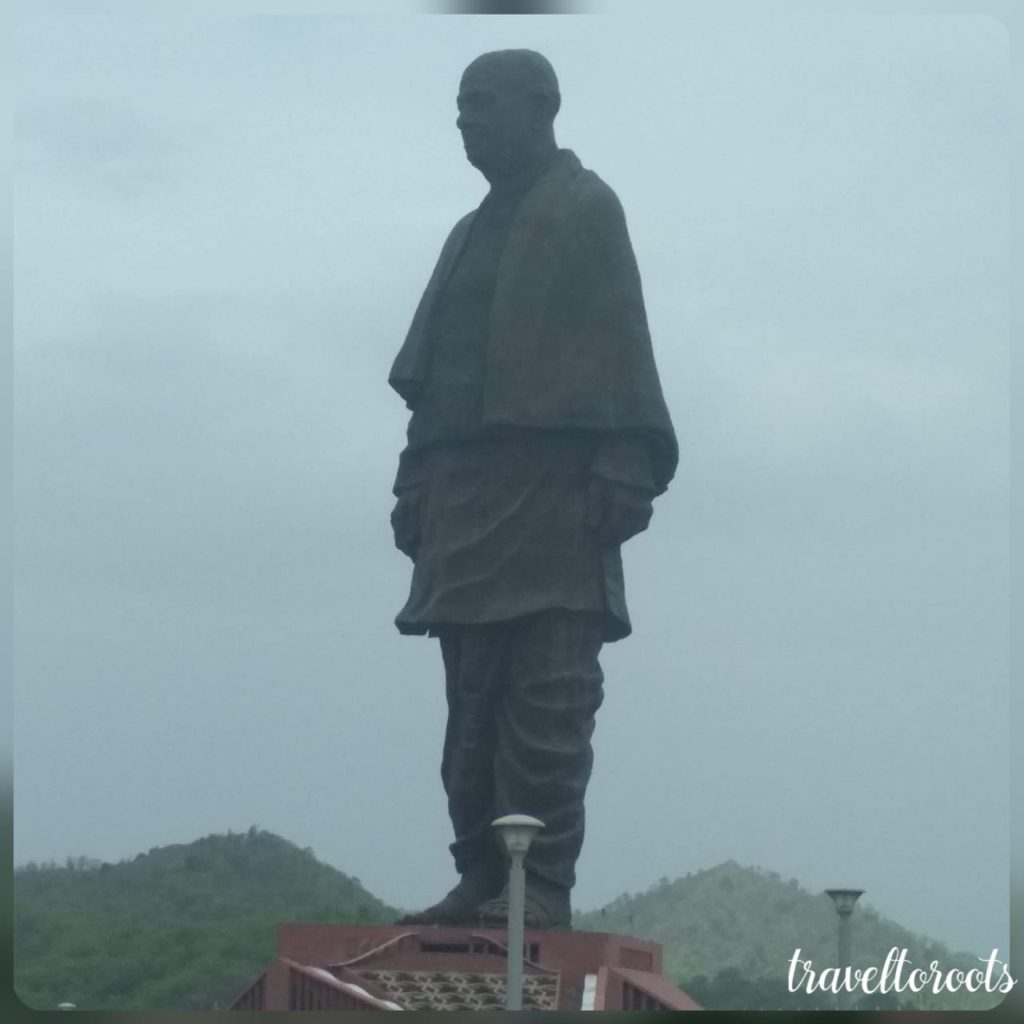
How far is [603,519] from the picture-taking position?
1421cm

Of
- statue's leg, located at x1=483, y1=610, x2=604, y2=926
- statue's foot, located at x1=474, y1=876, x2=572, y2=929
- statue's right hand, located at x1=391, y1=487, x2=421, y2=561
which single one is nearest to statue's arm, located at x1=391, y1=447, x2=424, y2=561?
statue's right hand, located at x1=391, y1=487, x2=421, y2=561

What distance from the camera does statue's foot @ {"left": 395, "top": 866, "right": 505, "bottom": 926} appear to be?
549 inches

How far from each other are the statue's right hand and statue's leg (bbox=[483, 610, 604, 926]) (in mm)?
832

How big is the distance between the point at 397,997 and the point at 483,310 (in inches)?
134

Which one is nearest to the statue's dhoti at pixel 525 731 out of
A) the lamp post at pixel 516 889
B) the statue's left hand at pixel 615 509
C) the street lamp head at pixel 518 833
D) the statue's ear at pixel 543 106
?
the statue's left hand at pixel 615 509

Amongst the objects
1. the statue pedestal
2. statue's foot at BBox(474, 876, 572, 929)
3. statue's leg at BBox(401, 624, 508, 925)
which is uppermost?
statue's leg at BBox(401, 624, 508, 925)

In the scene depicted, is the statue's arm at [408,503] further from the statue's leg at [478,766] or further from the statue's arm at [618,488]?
the statue's arm at [618,488]

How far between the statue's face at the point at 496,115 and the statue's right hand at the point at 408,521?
1.68 metres

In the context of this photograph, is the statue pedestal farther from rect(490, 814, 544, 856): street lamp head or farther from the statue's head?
the statue's head

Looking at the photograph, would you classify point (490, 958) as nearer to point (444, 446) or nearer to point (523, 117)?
point (444, 446)

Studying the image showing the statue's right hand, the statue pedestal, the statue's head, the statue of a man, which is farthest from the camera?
the statue's right hand

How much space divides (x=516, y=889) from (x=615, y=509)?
7.74 feet

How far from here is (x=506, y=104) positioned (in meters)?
14.4

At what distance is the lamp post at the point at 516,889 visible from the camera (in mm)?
12367
